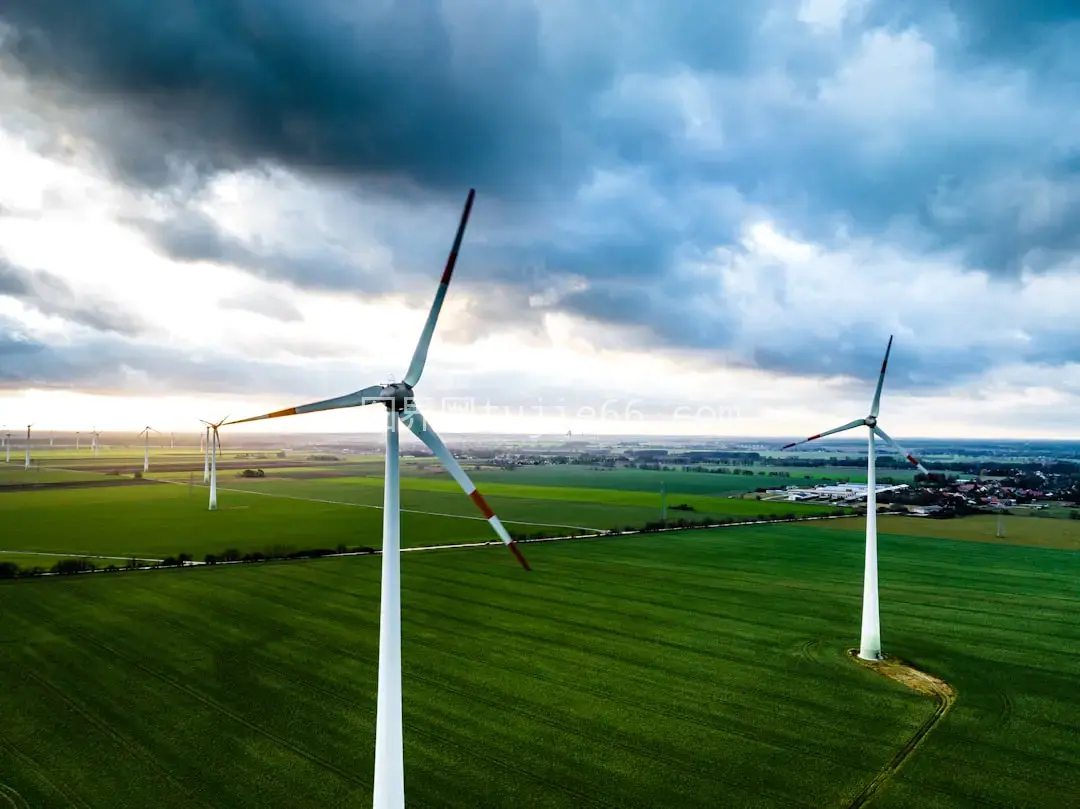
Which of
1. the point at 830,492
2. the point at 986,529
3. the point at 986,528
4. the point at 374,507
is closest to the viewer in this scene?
the point at 986,529

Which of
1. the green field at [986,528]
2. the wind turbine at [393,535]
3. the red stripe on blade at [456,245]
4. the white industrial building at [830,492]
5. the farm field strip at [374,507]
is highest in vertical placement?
the red stripe on blade at [456,245]

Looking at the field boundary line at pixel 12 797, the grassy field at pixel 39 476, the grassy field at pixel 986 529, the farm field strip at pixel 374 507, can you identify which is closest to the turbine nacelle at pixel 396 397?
the field boundary line at pixel 12 797

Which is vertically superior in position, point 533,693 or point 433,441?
point 433,441

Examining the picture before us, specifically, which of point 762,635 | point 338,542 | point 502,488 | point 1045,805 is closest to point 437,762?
point 1045,805

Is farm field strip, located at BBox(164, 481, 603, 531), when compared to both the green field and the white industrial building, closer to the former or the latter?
the green field

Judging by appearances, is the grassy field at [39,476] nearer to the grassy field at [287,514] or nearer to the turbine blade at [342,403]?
the grassy field at [287,514]

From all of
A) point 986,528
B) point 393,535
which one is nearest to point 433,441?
point 393,535

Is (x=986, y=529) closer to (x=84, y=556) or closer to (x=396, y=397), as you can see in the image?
(x=396, y=397)
